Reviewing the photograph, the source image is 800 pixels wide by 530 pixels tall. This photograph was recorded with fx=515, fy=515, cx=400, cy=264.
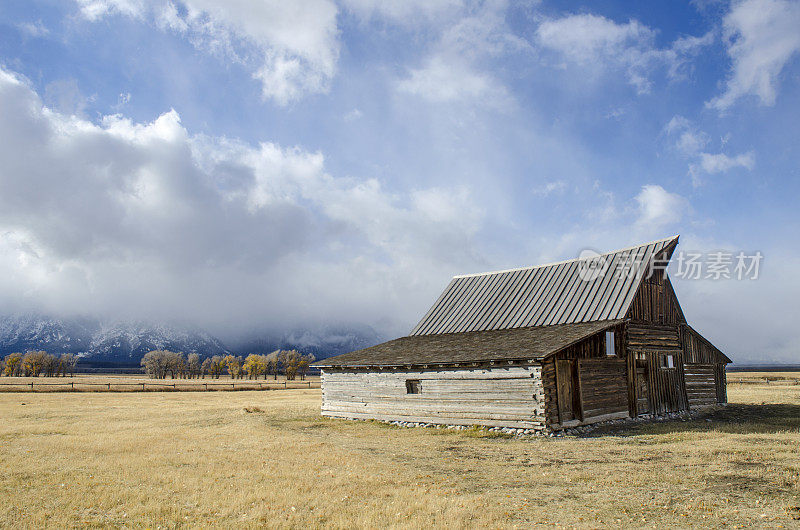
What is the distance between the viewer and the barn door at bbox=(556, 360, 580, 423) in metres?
22.0

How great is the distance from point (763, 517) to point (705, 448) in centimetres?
787

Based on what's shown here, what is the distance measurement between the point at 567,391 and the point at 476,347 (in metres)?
4.82

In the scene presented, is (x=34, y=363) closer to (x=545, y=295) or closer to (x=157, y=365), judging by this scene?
(x=157, y=365)

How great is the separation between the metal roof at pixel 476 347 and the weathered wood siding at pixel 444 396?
0.70 metres

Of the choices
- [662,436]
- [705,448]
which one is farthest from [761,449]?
[662,436]

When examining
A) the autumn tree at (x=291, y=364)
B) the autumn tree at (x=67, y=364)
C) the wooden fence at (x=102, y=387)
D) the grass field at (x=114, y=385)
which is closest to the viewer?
the wooden fence at (x=102, y=387)

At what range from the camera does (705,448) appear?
16578 millimetres

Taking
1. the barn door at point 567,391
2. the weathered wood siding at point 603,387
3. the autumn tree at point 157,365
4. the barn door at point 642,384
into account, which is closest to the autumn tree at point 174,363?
the autumn tree at point 157,365

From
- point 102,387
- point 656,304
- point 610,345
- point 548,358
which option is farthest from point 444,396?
point 102,387

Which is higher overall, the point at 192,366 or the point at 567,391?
the point at 567,391

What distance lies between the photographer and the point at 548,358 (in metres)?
22.0

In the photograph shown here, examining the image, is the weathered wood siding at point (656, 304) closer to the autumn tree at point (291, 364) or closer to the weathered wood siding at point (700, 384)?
the weathered wood siding at point (700, 384)

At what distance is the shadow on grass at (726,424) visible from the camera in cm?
2139

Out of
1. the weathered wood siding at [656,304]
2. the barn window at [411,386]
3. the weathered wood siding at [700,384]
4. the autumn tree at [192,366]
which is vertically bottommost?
the autumn tree at [192,366]
